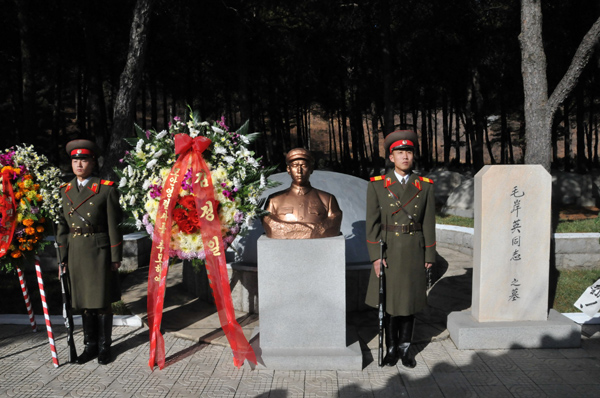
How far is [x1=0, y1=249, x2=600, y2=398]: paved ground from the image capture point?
157 inches

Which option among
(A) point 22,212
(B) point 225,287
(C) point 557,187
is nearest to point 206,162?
(B) point 225,287

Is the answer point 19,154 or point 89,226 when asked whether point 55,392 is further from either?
point 19,154

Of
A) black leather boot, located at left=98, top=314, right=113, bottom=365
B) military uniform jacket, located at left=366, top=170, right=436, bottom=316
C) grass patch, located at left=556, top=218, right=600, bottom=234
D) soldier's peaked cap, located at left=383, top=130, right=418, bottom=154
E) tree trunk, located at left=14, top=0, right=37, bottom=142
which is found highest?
tree trunk, located at left=14, top=0, right=37, bottom=142

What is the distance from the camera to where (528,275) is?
5.00 meters

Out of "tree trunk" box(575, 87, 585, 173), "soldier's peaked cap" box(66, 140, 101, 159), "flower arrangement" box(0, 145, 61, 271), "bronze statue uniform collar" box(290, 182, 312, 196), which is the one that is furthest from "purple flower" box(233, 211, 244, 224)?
"tree trunk" box(575, 87, 585, 173)

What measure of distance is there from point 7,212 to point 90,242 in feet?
3.47

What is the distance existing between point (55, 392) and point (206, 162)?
94.9 inches

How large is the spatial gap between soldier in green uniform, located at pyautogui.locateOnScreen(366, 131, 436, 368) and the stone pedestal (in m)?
0.40

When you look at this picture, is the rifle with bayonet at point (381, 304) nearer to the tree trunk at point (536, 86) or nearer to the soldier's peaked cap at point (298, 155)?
the soldier's peaked cap at point (298, 155)

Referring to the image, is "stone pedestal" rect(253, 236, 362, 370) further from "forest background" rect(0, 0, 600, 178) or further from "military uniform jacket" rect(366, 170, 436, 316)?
"forest background" rect(0, 0, 600, 178)

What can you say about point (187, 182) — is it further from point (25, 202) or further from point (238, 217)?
point (25, 202)

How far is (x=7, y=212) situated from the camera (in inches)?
191

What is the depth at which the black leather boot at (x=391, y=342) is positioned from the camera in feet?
14.8

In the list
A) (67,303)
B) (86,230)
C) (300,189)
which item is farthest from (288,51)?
(67,303)
